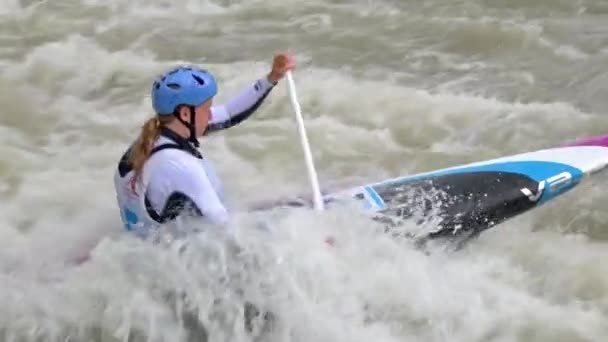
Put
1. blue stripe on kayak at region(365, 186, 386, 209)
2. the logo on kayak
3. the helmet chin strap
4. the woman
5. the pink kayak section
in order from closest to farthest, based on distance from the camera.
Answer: the woman → the helmet chin strap → blue stripe on kayak at region(365, 186, 386, 209) → the logo on kayak → the pink kayak section

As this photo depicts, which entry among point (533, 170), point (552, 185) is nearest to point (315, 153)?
point (533, 170)

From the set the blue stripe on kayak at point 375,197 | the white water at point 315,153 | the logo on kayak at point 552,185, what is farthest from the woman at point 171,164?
the logo on kayak at point 552,185

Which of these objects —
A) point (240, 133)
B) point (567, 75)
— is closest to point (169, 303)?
point (240, 133)

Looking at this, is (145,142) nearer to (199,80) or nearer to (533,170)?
(199,80)

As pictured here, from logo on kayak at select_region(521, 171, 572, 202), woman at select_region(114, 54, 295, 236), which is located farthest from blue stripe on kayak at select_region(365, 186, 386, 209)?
woman at select_region(114, 54, 295, 236)

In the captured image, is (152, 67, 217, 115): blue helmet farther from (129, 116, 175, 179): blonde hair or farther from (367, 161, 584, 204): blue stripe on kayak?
(367, 161, 584, 204): blue stripe on kayak

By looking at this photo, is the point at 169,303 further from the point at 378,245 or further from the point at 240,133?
the point at 240,133

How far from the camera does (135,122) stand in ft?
21.9

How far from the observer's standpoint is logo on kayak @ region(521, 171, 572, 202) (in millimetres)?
4844

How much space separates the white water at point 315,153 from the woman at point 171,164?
0.16 meters

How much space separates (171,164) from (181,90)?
0.30m

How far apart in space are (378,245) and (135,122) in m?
2.84

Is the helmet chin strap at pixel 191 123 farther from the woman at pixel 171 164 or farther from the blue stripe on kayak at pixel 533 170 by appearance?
the blue stripe on kayak at pixel 533 170

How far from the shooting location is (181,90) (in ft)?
12.8
